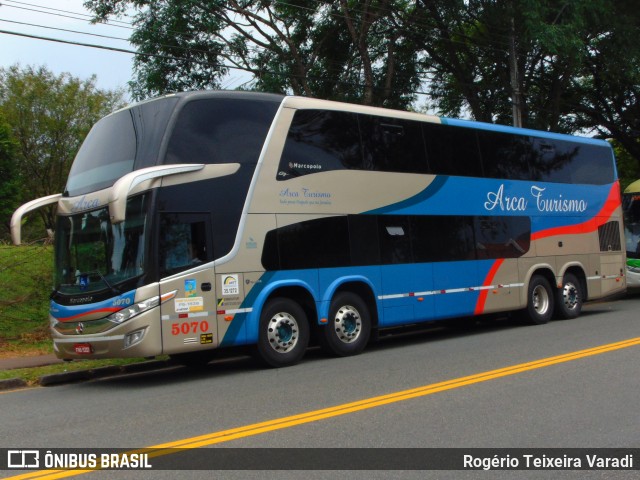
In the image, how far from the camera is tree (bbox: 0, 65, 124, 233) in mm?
37688

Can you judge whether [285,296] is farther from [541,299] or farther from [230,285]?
[541,299]

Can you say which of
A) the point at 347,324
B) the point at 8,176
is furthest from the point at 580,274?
the point at 8,176

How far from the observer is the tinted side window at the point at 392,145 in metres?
12.7

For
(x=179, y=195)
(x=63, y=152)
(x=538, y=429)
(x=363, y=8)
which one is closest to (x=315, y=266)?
(x=179, y=195)

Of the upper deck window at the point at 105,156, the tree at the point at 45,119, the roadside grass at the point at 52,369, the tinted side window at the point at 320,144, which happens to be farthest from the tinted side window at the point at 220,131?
the tree at the point at 45,119

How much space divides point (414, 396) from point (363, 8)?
16745 mm

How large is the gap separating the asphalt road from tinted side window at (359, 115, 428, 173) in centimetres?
340

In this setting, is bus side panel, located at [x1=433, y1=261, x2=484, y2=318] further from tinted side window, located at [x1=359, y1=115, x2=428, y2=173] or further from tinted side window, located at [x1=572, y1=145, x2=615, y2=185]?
tinted side window, located at [x1=572, y1=145, x2=615, y2=185]

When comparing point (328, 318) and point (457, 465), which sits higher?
point (328, 318)

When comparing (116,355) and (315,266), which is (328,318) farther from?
(116,355)

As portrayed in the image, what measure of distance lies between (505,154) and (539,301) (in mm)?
3474

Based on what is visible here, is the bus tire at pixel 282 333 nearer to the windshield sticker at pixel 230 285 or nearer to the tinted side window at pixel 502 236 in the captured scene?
the windshield sticker at pixel 230 285

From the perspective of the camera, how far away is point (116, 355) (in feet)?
32.0

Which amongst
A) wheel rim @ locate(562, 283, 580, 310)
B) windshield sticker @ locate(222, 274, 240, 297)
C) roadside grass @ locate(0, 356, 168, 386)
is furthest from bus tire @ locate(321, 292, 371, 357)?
wheel rim @ locate(562, 283, 580, 310)
